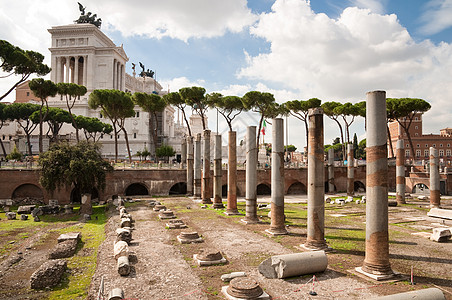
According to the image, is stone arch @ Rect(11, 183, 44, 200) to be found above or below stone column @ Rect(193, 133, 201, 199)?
below

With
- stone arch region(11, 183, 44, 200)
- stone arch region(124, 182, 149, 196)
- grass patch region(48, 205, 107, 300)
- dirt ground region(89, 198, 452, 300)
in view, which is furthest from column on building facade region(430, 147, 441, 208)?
stone arch region(11, 183, 44, 200)

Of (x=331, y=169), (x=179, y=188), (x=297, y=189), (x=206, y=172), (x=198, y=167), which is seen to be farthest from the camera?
(x=297, y=189)

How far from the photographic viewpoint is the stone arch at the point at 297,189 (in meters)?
34.5

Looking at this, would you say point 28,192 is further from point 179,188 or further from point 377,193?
point 377,193

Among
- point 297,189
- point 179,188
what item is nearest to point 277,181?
point 179,188

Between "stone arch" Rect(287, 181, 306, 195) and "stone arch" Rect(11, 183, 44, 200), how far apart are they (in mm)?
23907

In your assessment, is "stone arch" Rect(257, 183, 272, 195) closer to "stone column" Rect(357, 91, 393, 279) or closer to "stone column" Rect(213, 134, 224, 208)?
"stone column" Rect(213, 134, 224, 208)

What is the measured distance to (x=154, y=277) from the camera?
802cm

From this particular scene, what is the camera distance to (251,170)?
1505 centimetres

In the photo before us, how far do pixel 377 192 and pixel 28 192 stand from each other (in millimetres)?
29259

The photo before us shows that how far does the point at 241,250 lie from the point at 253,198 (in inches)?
200

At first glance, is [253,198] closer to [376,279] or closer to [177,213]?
[177,213]

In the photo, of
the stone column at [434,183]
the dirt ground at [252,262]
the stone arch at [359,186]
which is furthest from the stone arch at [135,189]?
the stone column at [434,183]

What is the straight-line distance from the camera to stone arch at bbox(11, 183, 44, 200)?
2789 cm
